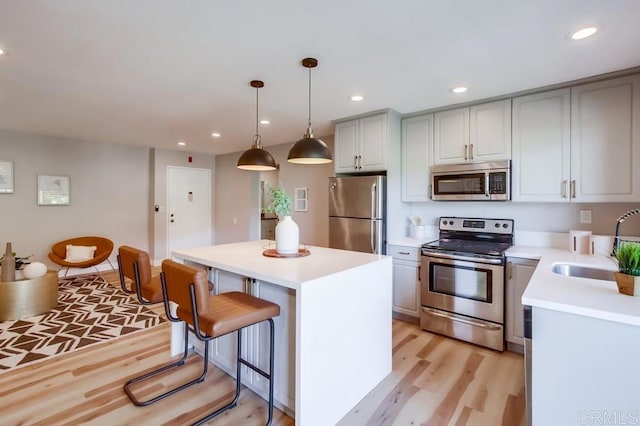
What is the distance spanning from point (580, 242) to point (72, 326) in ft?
15.8

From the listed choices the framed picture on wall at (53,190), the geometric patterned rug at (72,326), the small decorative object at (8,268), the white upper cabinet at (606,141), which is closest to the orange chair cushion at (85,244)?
the geometric patterned rug at (72,326)

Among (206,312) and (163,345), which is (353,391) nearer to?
(206,312)

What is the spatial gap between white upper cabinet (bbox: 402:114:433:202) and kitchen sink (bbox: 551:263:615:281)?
1.46 m

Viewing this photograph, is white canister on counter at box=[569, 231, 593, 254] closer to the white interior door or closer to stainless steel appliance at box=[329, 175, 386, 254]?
stainless steel appliance at box=[329, 175, 386, 254]

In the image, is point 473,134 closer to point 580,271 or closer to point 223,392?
point 580,271

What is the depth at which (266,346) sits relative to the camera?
201 centimetres

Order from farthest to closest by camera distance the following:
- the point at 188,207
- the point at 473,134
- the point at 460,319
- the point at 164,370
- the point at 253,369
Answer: the point at 188,207 → the point at 473,134 → the point at 460,319 → the point at 164,370 → the point at 253,369

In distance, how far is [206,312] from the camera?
5.15 ft

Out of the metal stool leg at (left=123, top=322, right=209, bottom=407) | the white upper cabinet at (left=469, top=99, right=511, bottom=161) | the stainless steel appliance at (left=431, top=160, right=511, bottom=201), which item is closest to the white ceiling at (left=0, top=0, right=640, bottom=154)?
the white upper cabinet at (left=469, top=99, right=511, bottom=161)

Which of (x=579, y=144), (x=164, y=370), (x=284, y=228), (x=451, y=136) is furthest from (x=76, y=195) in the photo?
(x=579, y=144)

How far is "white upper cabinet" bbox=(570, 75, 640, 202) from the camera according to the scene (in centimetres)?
237

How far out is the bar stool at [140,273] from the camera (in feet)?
6.70

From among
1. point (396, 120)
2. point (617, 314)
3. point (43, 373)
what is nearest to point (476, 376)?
point (617, 314)

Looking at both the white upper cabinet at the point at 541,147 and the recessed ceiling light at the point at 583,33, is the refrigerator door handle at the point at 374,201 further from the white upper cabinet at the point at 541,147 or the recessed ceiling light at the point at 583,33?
the recessed ceiling light at the point at 583,33
